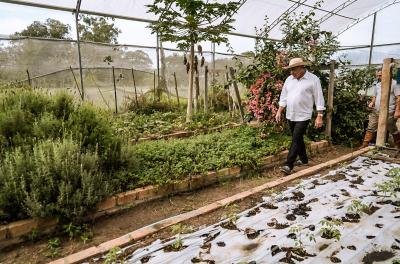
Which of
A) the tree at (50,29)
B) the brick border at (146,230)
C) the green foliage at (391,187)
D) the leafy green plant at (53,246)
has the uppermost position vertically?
the tree at (50,29)

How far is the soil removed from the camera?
2805 mm

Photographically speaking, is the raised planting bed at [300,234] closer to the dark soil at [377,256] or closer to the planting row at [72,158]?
the dark soil at [377,256]

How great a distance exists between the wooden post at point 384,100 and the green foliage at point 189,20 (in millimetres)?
3303

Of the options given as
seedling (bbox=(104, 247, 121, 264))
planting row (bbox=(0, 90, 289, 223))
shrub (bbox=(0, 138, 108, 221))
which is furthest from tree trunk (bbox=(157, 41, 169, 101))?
seedling (bbox=(104, 247, 121, 264))

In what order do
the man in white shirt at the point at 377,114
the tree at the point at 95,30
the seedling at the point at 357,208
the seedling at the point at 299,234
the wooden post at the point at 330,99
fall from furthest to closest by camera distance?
the tree at the point at 95,30 < the wooden post at the point at 330,99 < the man in white shirt at the point at 377,114 < the seedling at the point at 357,208 < the seedling at the point at 299,234

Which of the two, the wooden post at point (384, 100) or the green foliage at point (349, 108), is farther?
the green foliage at point (349, 108)

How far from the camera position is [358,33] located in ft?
49.8

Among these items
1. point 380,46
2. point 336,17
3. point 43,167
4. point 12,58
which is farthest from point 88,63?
point 380,46

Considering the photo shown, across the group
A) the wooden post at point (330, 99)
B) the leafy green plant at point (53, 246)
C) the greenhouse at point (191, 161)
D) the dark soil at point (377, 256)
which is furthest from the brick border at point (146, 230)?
the wooden post at point (330, 99)

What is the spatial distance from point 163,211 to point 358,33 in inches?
604

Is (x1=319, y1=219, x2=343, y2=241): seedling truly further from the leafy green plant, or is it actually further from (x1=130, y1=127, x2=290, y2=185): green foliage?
the leafy green plant

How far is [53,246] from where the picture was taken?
2.86 m

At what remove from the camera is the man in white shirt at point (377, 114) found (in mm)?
5793

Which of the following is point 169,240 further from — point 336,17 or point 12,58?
point 336,17
